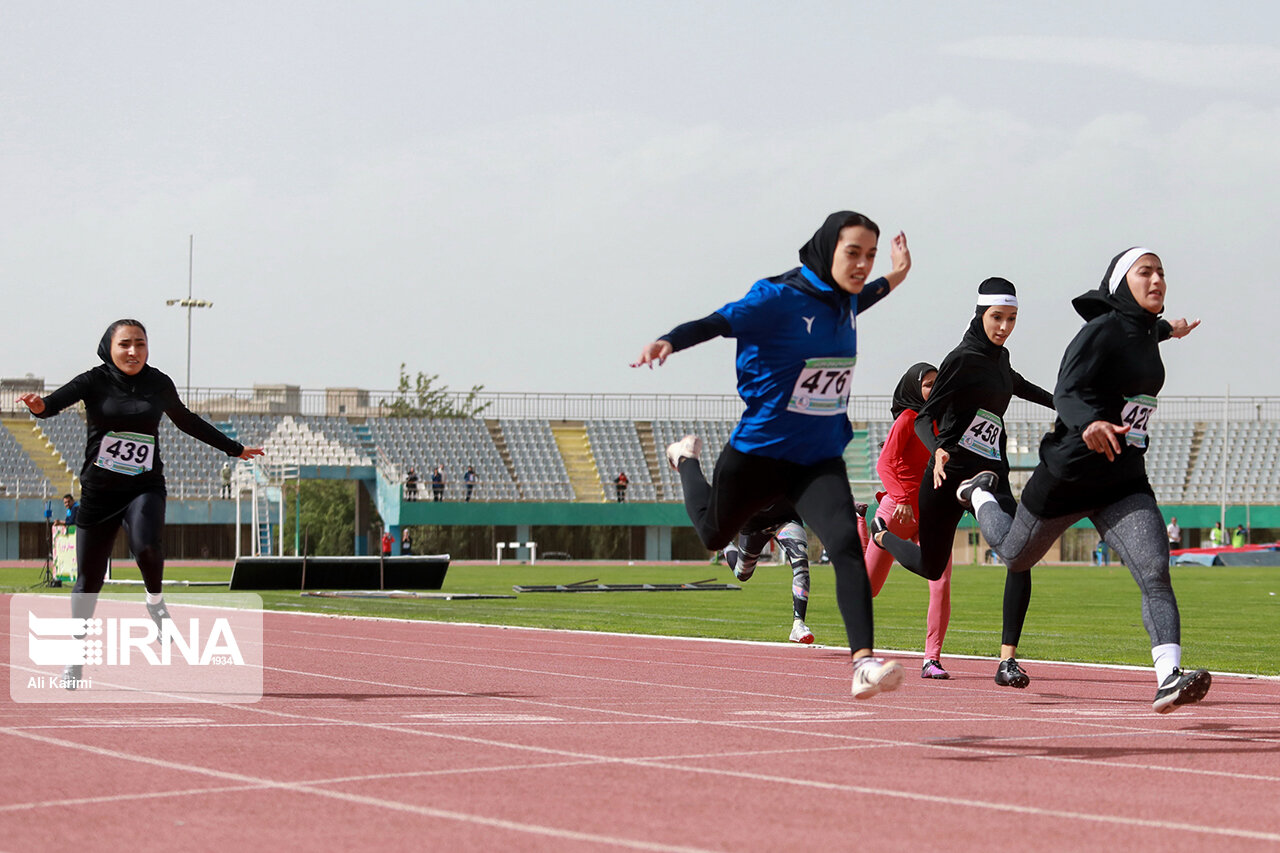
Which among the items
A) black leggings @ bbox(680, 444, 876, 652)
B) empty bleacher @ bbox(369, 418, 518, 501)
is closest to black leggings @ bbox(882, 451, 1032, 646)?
black leggings @ bbox(680, 444, 876, 652)

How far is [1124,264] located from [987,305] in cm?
205

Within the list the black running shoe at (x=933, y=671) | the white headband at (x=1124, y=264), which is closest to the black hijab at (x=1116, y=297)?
the white headband at (x=1124, y=264)

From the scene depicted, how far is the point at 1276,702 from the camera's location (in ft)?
29.3

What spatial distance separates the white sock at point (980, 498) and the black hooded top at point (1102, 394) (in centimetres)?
122

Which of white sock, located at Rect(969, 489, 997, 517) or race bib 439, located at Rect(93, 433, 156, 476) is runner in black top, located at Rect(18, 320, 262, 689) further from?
white sock, located at Rect(969, 489, 997, 517)

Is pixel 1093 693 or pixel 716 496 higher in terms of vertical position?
pixel 716 496

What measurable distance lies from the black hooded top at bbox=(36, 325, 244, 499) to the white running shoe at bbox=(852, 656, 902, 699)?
15.0 ft

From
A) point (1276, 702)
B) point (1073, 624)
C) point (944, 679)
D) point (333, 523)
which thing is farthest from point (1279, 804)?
point (333, 523)

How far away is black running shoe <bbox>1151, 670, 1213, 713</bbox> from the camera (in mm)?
6965

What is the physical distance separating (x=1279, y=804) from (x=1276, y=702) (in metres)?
4.06

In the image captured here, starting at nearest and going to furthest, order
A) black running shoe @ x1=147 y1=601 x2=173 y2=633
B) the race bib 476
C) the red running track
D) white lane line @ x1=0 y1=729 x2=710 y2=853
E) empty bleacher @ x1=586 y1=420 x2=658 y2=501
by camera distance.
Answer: white lane line @ x1=0 y1=729 x2=710 y2=853, the red running track, the race bib 476, black running shoe @ x1=147 y1=601 x2=173 y2=633, empty bleacher @ x1=586 y1=420 x2=658 y2=501

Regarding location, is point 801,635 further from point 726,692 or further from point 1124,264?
point 1124,264

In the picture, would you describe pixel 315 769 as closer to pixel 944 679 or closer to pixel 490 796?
pixel 490 796

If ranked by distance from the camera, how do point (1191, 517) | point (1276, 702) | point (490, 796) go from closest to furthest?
point (490, 796), point (1276, 702), point (1191, 517)
